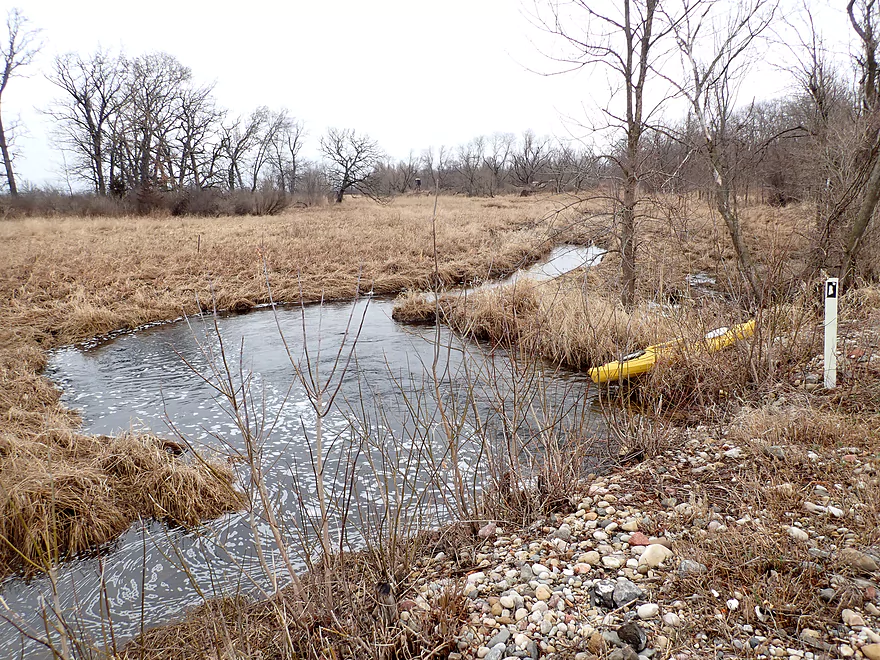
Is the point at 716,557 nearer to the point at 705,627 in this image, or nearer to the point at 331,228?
the point at 705,627

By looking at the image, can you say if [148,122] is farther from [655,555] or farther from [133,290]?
[655,555]

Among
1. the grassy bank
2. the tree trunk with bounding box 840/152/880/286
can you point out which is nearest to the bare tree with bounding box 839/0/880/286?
the tree trunk with bounding box 840/152/880/286

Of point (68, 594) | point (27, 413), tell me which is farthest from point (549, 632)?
point (27, 413)

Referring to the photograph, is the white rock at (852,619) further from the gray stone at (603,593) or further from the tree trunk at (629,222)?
the tree trunk at (629,222)

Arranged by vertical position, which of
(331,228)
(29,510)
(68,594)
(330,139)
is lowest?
(68,594)

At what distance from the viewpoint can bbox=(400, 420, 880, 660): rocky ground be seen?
81.7 inches

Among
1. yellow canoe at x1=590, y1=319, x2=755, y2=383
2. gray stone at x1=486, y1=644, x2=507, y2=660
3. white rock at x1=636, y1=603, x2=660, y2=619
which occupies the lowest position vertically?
gray stone at x1=486, y1=644, x2=507, y2=660

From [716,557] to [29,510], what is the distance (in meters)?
4.51

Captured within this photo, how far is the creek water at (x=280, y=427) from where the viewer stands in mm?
3088

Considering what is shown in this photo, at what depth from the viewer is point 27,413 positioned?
19.2 feet

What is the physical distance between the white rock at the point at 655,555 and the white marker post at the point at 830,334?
2.63 m

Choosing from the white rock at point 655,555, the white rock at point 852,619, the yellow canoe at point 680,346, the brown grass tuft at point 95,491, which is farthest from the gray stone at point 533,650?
the yellow canoe at point 680,346

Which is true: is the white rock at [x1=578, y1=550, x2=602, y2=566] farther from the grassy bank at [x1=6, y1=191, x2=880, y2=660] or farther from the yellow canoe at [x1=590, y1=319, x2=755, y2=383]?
the yellow canoe at [x1=590, y1=319, x2=755, y2=383]

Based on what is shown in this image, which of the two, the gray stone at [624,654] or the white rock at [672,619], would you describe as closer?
the gray stone at [624,654]
